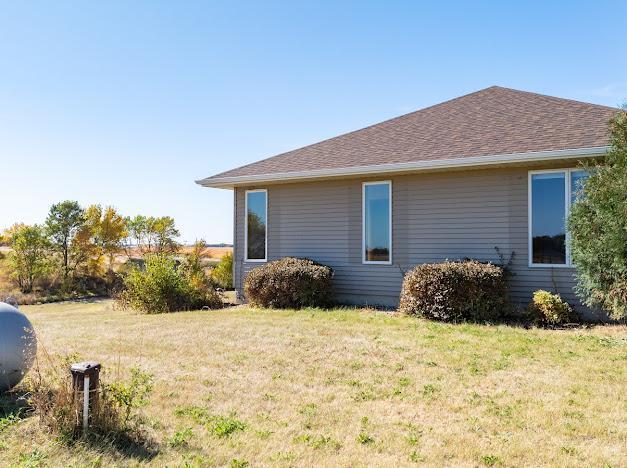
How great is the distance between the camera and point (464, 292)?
872cm

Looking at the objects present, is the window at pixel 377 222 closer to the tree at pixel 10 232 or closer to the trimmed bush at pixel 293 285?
the trimmed bush at pixel 293 285

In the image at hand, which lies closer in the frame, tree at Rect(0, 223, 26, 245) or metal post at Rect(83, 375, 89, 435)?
metal post at Rect(83, 375, 89, 435)

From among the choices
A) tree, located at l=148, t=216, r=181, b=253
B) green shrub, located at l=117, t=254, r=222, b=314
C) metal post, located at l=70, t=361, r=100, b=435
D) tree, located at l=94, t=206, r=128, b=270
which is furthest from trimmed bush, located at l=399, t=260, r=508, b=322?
tree, located at l=94, t=206, r=128, b=270

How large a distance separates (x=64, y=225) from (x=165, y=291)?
42.4 ft

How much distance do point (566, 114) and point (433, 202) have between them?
3341 mm

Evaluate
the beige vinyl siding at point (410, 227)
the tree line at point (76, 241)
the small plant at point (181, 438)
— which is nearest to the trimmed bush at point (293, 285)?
the beige vinyl siding at point (410, 227)

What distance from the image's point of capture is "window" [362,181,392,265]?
10852mm

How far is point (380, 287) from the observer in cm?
1086

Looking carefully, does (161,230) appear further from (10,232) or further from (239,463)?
(239,463)

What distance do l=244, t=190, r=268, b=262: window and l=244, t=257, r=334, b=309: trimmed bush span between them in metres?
1.51

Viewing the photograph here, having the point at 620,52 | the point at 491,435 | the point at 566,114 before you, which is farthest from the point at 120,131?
the point at 491,435

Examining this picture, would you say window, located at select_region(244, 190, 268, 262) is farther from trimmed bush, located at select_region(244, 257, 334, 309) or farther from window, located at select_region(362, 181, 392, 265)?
window, located at select_region(362, 181, 392, 265)

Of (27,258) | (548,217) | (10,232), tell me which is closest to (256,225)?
(548,217)

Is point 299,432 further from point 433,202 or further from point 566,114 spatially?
point 566,114
